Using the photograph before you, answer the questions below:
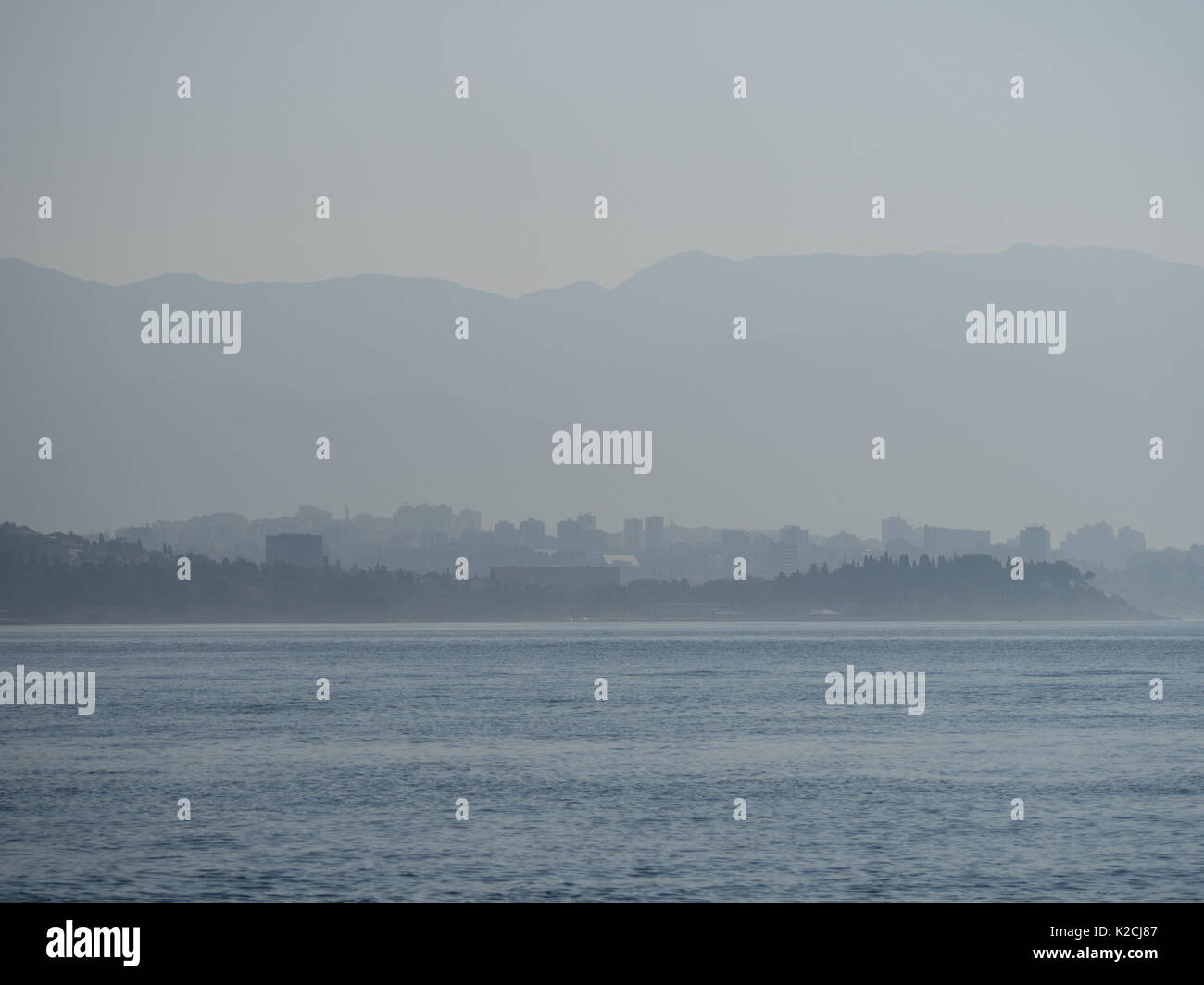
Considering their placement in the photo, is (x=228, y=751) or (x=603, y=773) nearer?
(x=603, y=773)
